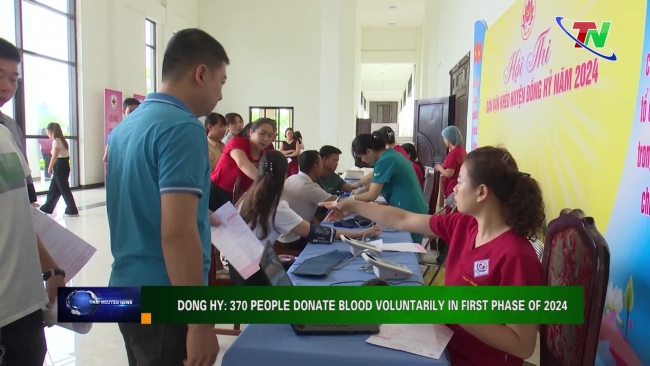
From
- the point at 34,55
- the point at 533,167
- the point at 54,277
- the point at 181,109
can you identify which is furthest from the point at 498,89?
the point at 34,55

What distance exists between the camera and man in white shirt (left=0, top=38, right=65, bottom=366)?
0.92 meters

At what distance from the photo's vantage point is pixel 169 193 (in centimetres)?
88

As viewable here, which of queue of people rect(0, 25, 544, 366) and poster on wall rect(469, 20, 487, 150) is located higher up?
poster on wall rect(469, 20, 487, 150)

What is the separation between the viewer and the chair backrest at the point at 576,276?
989mm

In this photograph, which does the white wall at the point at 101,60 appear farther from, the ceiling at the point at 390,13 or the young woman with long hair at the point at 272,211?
the young woman with long hair at the point at 272,211

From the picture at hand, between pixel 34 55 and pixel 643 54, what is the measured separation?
834 cm

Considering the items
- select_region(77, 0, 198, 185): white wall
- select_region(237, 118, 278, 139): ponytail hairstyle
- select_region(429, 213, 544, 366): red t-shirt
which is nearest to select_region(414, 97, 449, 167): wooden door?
select_region(237, 118, 278, 139): ponytail hairstyle

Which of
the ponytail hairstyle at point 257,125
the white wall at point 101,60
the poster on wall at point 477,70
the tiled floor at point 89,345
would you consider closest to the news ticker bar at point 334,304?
the tiled floor at point 89,345

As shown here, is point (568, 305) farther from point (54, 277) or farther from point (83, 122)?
point (83, 122)

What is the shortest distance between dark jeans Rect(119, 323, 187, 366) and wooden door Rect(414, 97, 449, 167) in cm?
576

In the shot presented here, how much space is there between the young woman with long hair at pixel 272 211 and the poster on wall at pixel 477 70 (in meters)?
2.34

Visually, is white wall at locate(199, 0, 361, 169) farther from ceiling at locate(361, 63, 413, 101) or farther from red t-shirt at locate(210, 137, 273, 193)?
red t-shirt at locate(210, 137, 273, 193)

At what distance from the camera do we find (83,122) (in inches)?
315

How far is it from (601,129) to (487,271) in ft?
2.80
